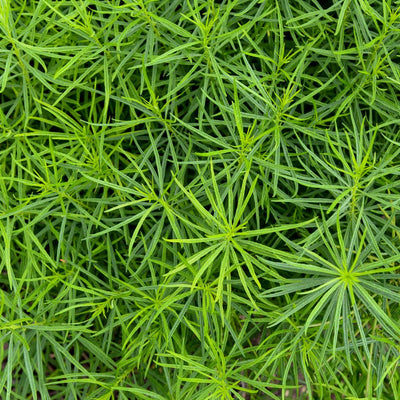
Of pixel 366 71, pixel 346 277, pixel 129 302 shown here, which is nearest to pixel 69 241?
pixel 129 302

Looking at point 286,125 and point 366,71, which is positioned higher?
point 366,71

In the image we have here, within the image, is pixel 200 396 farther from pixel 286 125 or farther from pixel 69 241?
pixel 286 125

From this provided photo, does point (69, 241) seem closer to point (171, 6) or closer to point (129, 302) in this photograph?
point (129, 302)

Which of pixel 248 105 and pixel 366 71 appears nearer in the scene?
pixel 366 71

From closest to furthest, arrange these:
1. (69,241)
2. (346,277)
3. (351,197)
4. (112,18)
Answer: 1. (346,277)
2. (351,197)
3. (112,18)
4. (69,241)

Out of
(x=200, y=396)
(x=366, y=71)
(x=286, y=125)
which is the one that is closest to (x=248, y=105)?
(x=286, y=125)

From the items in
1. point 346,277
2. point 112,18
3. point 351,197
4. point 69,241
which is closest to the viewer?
point 346,277

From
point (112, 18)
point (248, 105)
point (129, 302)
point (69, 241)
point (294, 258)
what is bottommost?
point (129, 302)
